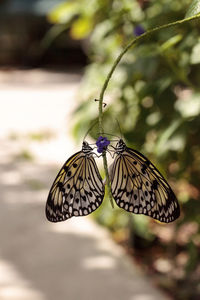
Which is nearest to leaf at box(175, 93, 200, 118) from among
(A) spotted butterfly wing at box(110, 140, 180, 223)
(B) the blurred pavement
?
(A) spotted butterfly wing at box(110, 140, 180, 223)

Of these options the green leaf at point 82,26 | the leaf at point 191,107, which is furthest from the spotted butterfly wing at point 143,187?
the green leaf at point 82,26

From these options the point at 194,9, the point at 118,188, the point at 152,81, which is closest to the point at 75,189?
the point at 118,188

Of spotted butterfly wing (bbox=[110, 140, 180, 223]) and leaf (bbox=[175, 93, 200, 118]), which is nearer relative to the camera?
spotted butterfly wing (bbox=[110, 140, 180, 223])

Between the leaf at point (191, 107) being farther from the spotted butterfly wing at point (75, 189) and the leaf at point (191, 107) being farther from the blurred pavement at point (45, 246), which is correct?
the blurred pavement at point (45, 246)

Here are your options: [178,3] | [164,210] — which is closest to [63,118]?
[178,3]

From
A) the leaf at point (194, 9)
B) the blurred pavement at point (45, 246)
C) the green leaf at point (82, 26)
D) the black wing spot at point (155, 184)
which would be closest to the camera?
the leaf at point (194, 9)

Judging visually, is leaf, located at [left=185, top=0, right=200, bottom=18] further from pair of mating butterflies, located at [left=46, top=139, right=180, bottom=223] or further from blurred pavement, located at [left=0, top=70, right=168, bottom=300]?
blurred pavement, located at [left=0, top=70, right=168, bottom=300]

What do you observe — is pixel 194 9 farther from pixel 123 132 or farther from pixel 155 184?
pixel 123 132
